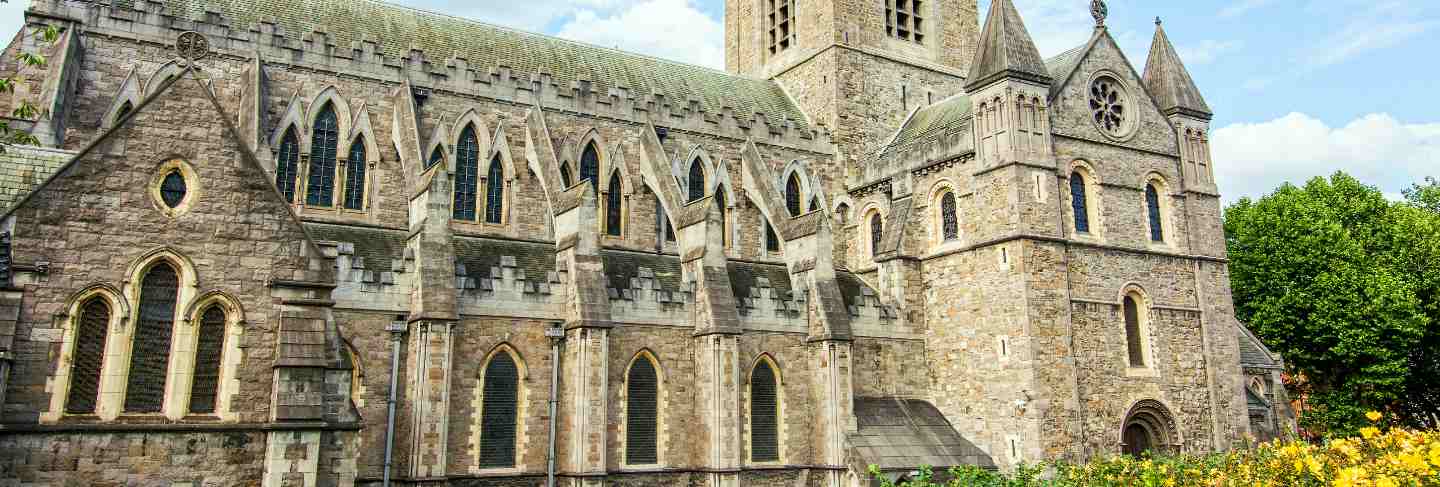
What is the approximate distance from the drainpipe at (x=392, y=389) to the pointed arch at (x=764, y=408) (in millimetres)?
8388

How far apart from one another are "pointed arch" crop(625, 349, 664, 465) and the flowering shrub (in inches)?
365

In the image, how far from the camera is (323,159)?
2520 cm

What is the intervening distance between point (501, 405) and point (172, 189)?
10.5m

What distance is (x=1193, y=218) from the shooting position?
29.8 m

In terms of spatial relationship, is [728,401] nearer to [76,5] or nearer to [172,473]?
[172,473]

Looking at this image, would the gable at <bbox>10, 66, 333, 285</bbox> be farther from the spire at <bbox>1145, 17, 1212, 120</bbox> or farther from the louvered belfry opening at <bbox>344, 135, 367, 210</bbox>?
the spire at <bbox>1145, 17, 1212, 120</bbox>

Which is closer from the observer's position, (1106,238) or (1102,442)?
(1102,442)

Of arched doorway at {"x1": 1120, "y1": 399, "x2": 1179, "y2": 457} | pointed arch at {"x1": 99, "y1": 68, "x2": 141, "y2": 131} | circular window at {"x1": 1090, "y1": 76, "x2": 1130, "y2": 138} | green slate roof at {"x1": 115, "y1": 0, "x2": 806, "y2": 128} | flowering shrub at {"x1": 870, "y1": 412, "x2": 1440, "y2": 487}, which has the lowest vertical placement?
Answer: flowering shrub at {"x1": 870, "y1": 412, "x2": 1440, "y2": 487}

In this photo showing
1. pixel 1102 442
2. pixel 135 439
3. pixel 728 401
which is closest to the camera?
pixel 135 439

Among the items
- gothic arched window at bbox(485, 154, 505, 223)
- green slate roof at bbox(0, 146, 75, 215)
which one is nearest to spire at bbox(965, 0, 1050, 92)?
gothic arched window at bbox(485, 154, 505, 223)

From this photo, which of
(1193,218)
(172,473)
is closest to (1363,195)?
(1193,218)

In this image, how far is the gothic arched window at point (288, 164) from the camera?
961 inches

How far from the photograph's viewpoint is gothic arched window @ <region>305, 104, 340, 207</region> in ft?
81.9

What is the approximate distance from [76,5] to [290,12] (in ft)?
17.7
